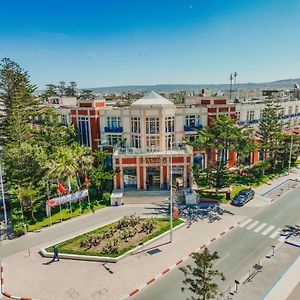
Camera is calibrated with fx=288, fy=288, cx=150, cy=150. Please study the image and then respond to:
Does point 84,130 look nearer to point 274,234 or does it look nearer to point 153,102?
point 153,102

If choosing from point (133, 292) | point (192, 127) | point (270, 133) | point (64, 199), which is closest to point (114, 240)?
point (133, 292)

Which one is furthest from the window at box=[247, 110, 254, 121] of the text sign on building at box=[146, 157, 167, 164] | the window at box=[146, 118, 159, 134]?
the text sign on building at box=[146, 157, 167, 164]

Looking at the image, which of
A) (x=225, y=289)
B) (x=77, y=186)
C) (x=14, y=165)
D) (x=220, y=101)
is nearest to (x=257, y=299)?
(x=225, y=289)

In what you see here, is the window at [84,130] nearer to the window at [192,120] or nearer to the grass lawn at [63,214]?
the grass lawn at [63,214]

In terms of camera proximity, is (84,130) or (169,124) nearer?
(169,124)

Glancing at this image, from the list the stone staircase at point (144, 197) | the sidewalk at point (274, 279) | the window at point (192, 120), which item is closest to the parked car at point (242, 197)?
the stone staircase at point (144, 197)
